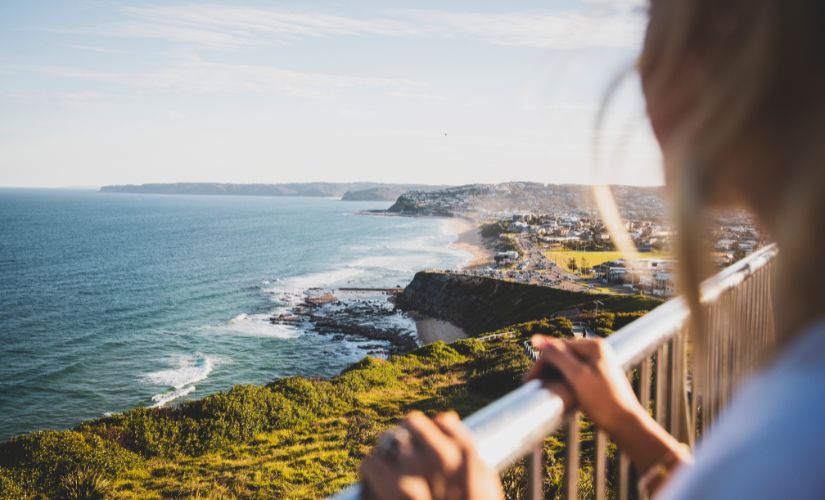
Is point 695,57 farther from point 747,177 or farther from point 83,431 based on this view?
point 83,431

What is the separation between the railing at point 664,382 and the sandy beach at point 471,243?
69.6m

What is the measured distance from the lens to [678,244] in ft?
→ 2.67

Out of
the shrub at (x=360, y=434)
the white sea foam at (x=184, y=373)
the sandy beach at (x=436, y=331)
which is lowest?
the sandy beach at (x=436, y=331)

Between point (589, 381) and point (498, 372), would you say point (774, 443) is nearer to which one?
point (589, 381)

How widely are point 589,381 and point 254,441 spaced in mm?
18698

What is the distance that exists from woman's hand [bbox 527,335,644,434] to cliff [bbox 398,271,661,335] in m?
36.0

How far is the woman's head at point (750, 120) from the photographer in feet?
2.17

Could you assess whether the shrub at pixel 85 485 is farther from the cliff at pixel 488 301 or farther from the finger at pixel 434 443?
the cliff at pixel 488 301

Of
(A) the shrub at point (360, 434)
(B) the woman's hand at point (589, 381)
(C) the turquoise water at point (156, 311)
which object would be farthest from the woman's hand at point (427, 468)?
(C) the turquoise water at point (156, 311)

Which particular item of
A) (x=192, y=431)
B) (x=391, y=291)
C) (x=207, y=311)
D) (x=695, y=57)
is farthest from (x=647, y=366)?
(x=391, y=291)

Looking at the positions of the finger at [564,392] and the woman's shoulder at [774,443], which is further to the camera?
the finger at [564,392]

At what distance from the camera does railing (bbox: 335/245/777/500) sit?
3.09ft

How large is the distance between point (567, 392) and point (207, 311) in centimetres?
5014

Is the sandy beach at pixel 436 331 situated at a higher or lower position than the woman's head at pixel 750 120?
lower
